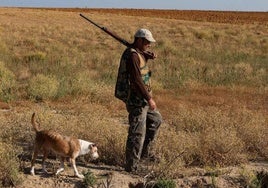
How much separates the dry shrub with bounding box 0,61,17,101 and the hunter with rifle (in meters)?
6.34

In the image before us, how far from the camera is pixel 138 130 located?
21.1 ft

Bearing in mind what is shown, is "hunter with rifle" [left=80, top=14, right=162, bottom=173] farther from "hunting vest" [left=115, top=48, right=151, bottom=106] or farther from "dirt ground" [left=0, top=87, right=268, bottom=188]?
"dirt ground" [left=0, top=87, right=268, bottom=188]

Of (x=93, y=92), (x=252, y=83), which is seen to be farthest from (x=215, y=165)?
(x=252, y=83)

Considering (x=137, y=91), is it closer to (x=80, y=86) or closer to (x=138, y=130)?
(x=138, y=130)

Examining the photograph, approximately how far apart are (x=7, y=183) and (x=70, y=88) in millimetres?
7430

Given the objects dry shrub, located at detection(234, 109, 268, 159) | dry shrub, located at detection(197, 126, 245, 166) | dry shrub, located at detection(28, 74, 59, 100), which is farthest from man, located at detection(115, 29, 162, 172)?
dry shrub, located at detection(28, 74, 59, 100)

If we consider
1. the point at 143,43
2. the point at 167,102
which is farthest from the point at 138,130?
the point at 167,102

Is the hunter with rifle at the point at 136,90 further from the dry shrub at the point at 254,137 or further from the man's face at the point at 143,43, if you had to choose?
the dry shrub at the point at 254,137

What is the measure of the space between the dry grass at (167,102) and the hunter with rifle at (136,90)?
0.40m

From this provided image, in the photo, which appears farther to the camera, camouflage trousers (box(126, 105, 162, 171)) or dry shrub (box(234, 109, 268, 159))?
dry shrub (box(234, 109, 268, 159))

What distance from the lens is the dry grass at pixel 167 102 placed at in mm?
7223

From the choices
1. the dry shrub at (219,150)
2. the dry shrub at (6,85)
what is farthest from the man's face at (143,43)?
the dry shrub at (6,85)

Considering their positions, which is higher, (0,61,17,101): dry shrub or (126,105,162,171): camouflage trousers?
(126,105,162,171): camouflage trousers

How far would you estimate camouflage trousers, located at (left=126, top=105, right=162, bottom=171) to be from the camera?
6.41 metres
